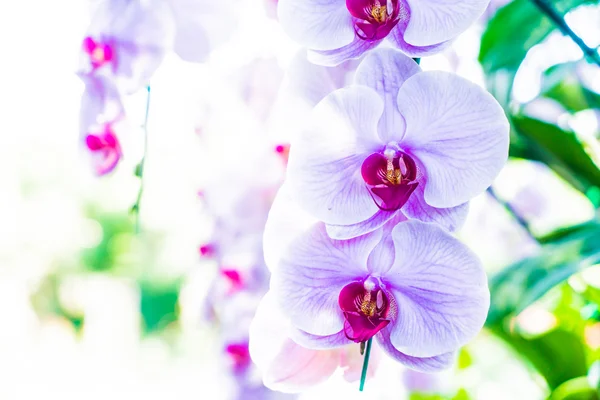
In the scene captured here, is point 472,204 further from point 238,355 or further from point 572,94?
point 572,94

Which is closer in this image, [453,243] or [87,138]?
[453,243]

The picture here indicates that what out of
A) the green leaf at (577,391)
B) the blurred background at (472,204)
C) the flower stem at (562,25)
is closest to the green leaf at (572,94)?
the blurred background at (472,204)

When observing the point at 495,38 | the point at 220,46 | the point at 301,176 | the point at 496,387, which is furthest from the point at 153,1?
the point at 496,387

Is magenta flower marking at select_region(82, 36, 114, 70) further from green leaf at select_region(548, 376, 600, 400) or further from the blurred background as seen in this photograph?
green leaf at select_region(548, 376, 600, 400)

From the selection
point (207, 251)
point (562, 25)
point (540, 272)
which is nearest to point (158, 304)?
point (207, 251)

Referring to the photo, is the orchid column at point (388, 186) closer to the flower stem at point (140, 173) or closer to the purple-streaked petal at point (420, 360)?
the purple-streaked petal at point (420, 360)

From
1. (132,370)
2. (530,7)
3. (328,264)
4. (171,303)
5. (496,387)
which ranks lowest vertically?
(132,370)

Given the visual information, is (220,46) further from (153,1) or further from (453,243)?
(453,243)
